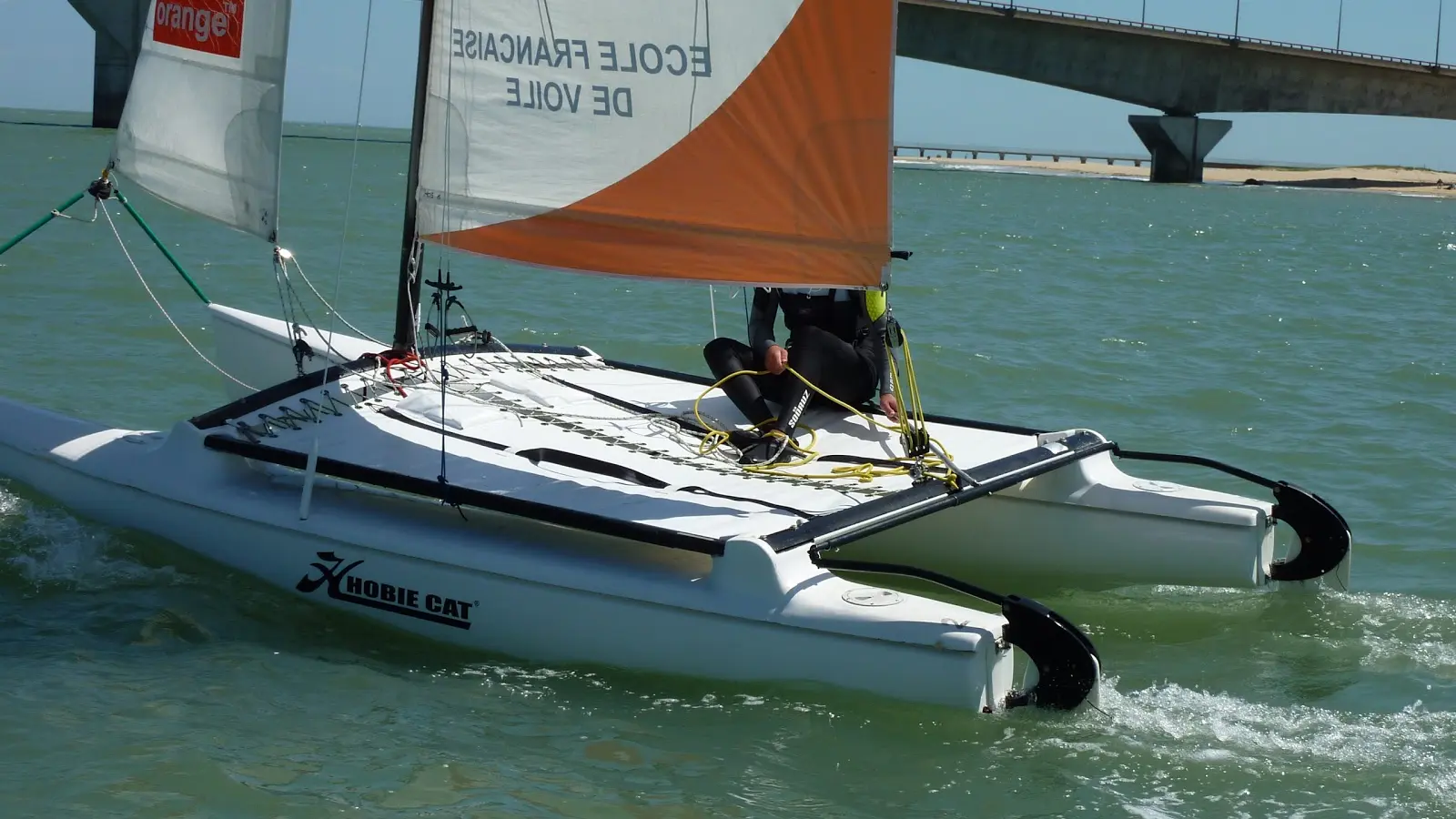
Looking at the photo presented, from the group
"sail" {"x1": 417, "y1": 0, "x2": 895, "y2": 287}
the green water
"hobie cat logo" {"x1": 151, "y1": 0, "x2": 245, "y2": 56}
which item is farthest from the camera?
"hobie cat logo" {"x1": 151, "y1": 0, "x2": 245, "y2": 56}

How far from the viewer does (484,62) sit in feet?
20.7

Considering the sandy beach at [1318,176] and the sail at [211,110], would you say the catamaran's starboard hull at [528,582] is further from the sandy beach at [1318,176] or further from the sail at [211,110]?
the sandy beach at [1318,176]

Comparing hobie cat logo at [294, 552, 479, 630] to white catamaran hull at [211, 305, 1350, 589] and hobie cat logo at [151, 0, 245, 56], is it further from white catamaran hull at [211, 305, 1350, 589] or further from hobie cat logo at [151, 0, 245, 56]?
hobie cat logo at [151, 0, 245, 56]

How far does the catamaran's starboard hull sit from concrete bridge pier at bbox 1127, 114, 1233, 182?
4851 cm

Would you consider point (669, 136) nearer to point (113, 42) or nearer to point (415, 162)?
point (415, 162)

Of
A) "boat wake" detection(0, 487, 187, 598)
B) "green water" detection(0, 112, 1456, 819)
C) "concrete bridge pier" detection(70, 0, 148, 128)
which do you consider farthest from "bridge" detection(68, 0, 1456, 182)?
"boat wake" detection(0, 487, 187, 598)

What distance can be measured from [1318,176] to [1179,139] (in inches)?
949

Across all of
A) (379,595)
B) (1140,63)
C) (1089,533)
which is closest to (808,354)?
(1089,533)

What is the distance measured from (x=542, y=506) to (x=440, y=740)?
3.13ft

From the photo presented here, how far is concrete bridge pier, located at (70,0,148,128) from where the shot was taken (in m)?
45.0

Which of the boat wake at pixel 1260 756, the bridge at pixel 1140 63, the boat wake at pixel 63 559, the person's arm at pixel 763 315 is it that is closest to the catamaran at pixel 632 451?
the boat wake at pixel 63 559

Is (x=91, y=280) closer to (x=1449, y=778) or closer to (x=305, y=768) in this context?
(x=305, y=768)

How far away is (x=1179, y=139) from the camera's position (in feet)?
171

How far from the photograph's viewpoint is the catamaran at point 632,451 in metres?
5.23
